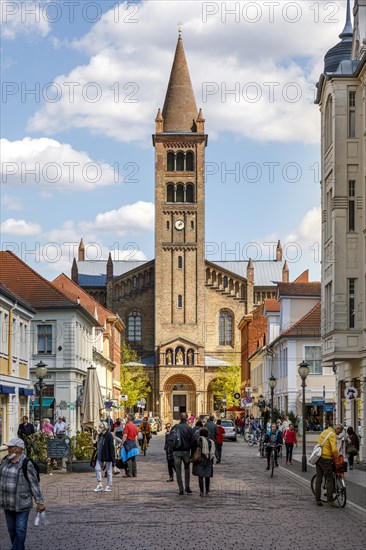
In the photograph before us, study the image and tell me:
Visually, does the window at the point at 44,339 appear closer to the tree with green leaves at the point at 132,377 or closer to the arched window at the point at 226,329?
the tree with green leaves at the point at 132,377

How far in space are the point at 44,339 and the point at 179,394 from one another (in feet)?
188

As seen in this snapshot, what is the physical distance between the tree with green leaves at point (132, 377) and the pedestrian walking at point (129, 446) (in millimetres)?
73788

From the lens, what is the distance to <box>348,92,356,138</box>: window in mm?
34656

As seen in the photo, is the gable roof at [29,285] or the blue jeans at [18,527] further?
the gable roof at [29,285]

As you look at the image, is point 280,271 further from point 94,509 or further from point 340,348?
point 94,509

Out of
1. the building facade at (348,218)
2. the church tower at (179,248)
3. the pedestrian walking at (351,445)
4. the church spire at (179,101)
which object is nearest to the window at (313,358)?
the building facade at (348,218)

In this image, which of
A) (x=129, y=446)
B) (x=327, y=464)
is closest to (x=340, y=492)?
(x=327, y=464)

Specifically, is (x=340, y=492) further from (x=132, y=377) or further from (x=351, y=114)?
(x=132, y=377)

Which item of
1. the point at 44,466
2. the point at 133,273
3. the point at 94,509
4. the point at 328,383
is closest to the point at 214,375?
the point at 133,273

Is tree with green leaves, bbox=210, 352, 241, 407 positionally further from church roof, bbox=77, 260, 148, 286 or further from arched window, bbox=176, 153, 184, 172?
arched window, bbox=176, 153, 184, 172

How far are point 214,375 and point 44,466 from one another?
82.3 meters

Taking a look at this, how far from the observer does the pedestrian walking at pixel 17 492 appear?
11.5 m

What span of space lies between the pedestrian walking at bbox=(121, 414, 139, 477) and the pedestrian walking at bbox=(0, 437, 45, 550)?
624 inches

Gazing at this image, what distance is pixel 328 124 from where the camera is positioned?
36.7 meters
